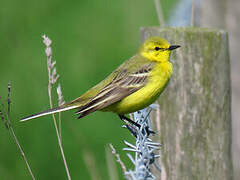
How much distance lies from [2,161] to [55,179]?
620 mm

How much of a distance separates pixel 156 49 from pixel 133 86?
43cm

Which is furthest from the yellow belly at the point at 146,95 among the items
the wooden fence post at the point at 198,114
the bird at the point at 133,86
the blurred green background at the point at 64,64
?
the blurred green background at the point at 64,64

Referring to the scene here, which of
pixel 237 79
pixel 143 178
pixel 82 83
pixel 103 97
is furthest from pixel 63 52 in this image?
pixel 143 178

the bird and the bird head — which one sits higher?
the bird head

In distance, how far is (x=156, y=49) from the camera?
3.93 meters

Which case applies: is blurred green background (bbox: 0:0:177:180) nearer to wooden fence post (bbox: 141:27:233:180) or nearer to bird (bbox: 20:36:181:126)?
bird (bbox: 20:36:181:126)

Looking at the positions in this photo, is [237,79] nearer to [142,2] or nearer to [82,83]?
[82,83]

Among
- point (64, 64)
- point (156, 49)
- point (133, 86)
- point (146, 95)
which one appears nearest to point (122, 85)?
point (133, 86)

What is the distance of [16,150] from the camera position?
17.6 ft

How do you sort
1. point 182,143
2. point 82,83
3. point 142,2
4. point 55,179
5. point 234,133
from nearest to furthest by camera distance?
point 182,143
point 55,179
point 234,133
point 82,83
point 142,2

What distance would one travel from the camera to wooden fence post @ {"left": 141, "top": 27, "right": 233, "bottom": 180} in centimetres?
342

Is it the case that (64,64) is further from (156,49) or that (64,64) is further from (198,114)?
(198,114)

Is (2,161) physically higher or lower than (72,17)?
lower

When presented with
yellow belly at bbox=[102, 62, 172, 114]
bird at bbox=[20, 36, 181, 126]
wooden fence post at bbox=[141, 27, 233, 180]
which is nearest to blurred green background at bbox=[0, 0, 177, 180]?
bird at bbox=[20, 36, 181, 126]
